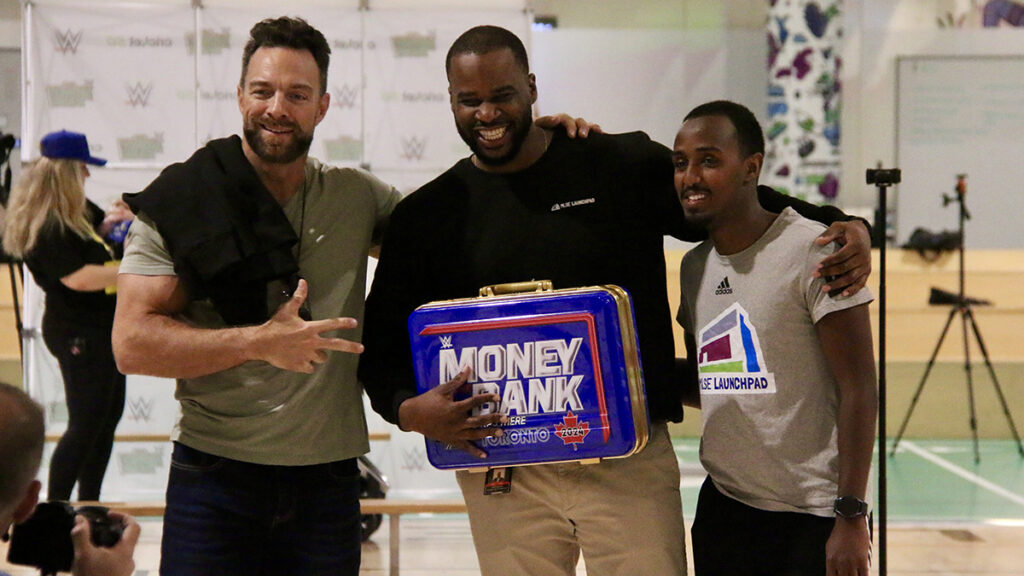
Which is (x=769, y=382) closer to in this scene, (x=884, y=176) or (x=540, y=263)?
(x=540, y=263)

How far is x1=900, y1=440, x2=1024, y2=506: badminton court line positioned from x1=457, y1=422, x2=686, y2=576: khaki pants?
170 inches

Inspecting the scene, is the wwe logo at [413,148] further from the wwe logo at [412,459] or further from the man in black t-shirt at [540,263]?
the man in black t-shirt at [540,263]

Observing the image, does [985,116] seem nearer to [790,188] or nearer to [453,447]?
[790,188]

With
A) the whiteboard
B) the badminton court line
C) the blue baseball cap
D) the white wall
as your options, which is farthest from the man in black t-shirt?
the whiteboard

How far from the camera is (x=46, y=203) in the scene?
457cm

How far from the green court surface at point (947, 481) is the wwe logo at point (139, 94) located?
3432mm

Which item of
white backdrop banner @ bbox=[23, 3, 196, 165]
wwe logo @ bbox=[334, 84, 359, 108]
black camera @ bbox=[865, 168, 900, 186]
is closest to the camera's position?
black camera @ bbox=[865, 168, 900, 186]

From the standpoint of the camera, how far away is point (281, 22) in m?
2.22

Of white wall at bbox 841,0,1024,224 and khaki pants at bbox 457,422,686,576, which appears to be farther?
white wall at bbox 841,0,1024,224

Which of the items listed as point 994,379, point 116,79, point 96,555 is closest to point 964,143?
point 994,379

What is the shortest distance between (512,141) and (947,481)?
16.6 ft

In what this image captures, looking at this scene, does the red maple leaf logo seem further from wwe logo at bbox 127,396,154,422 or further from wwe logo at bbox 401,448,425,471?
wwe logo at bbox 127,396,154,422

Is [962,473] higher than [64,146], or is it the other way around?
[64,146]

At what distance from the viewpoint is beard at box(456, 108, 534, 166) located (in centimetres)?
223
